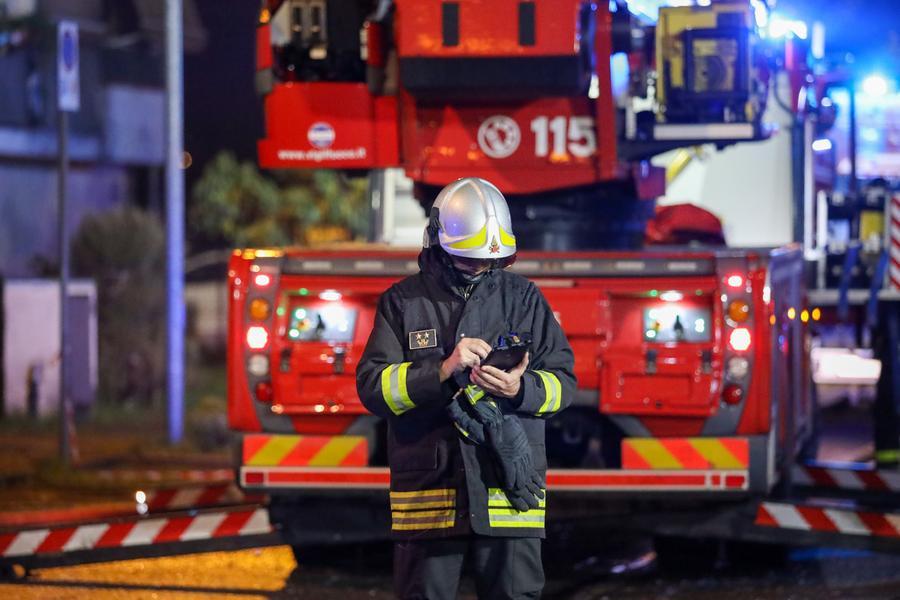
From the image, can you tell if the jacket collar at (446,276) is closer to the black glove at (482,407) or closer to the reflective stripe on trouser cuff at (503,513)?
the black glove at (482,407)

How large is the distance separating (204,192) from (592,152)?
52.4 feet

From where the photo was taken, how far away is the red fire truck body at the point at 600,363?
7152 mm

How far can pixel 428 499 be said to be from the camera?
4.91 m

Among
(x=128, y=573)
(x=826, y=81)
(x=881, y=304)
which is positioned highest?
(x=826, y=81)

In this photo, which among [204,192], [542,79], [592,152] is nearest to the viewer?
[542,79]

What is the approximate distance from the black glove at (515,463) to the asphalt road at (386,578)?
2772mm

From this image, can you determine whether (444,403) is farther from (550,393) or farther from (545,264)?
(545,264)

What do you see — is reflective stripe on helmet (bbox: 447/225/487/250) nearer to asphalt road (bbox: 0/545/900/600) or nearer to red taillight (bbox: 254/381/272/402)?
red taillight (bbox: 254/381/272/402)

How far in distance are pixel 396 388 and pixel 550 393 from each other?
49cm

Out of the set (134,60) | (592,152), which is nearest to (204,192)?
(134,60)

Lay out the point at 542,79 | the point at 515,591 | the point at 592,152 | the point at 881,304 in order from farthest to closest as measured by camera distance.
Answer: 1. the point at 881,304
2. the point at 592,152
3. the point at 542,79
4. the point at 515,591

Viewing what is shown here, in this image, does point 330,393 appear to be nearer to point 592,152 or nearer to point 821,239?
point 592,152

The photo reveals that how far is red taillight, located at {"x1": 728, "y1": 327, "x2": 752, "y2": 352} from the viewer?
281 inches

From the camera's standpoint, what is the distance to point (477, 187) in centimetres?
501
